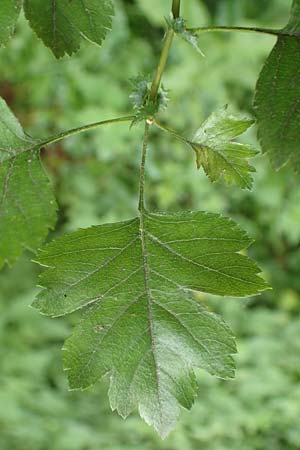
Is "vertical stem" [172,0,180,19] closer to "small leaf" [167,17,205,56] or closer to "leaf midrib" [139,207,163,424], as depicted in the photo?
"small leaf" [167,17,205,56]

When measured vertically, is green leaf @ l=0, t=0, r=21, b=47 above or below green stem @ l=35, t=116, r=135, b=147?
above

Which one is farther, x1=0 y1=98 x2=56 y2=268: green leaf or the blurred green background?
the blurred green background

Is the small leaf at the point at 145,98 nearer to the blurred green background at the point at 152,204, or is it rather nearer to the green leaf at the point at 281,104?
the green leaf at the point at 281,104

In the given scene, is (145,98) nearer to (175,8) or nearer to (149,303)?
(175,8)

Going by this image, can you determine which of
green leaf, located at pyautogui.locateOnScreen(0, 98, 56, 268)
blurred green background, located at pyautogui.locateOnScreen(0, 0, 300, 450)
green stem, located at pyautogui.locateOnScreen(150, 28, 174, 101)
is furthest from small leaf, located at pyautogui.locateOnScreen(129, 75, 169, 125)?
blurred green background, located at pyautogui.locateOnScreen(0, 0, 300, 450)

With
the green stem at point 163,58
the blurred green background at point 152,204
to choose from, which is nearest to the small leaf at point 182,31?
the green stem at point 163,58

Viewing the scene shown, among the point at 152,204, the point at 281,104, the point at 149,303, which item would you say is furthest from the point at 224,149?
the point at 152,204
